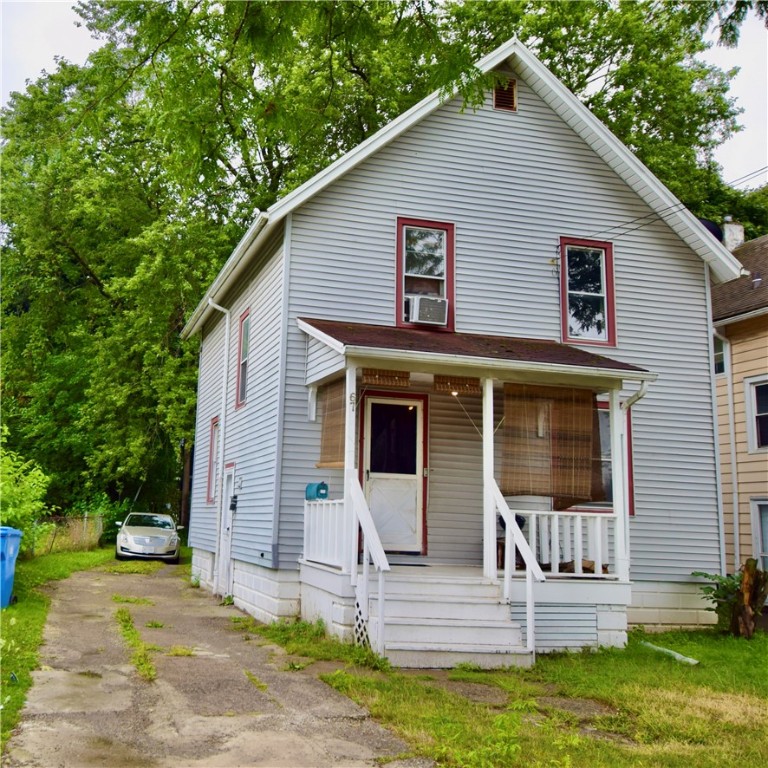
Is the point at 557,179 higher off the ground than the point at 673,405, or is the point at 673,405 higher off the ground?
the point at 557,179

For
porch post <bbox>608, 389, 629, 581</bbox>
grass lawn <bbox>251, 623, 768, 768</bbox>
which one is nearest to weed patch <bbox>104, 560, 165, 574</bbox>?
grass lawn <bbox>251, 623, 768, 768</bbox>

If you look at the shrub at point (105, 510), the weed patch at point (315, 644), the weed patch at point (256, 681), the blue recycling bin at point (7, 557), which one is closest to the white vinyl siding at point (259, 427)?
the weed patch at point (315, 644)

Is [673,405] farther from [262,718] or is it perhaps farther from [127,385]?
[127,385]

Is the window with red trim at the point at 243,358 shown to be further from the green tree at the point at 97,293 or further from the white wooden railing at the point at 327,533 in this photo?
the green tree at the point at 97,293

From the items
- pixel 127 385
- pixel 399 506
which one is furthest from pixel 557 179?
pixel 127 385

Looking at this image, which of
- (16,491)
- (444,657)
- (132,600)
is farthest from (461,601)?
(132,600)

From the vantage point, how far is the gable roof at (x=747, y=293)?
1500cm

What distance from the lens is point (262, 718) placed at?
5930 mm

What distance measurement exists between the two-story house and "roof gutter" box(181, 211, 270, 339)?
0.09 m

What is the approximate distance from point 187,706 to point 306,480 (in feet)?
16.2

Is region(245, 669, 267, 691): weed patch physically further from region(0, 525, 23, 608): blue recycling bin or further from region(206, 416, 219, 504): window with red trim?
region(206, 416, 219, 504): window with red trim

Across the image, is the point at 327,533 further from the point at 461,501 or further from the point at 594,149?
the point at 594,149

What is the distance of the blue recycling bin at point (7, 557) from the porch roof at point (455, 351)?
177 inches

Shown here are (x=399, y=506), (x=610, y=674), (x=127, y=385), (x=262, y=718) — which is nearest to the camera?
(x=262, y=718)
